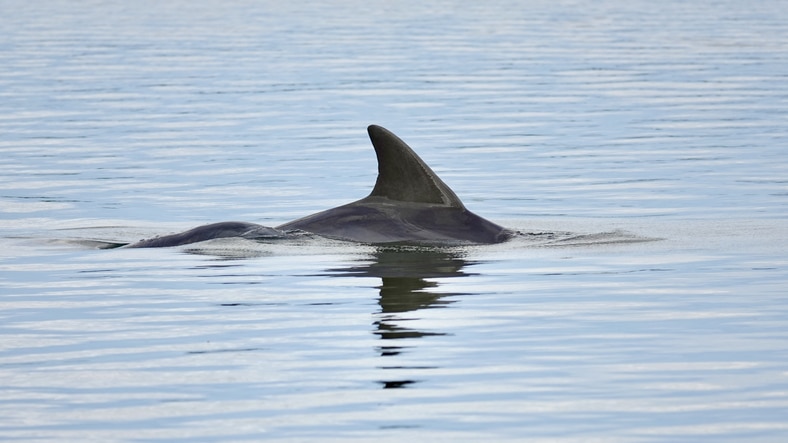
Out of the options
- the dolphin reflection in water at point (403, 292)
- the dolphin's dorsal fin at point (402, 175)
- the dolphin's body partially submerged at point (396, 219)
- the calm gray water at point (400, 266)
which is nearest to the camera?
the calm gray water at point (400, 266)

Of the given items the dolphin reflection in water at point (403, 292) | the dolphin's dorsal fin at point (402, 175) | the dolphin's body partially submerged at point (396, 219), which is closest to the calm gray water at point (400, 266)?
the dolphin reflection in water at point (403, 292)

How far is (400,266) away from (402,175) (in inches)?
55.6

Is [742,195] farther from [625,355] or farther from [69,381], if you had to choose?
[69,381]

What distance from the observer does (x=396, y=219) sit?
15.5 m

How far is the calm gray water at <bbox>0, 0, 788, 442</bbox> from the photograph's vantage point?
9359 mm

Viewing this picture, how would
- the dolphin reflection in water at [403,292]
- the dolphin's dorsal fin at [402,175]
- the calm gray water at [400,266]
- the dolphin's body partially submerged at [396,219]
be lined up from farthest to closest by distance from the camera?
the dolphin's body partially submerged at [396,219] < the dolphin's dorsal fin at [402,175] < the dolphin reflection in water at [403,292] < the calm gray water at [400,266]

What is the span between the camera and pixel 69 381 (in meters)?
10.1

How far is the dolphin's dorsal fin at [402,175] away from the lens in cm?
1513

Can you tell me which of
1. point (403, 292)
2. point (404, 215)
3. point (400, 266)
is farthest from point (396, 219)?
point (403, 292)

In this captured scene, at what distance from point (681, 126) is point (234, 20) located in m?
41.2

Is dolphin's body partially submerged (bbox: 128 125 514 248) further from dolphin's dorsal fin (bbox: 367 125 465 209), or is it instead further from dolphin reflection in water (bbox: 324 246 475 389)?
dolphin reflection in water (bbox: 324 246 475 389)

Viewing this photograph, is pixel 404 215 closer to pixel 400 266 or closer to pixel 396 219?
pixel 396 219

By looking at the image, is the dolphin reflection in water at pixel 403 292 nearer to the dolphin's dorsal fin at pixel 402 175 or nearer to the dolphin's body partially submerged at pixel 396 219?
the dolphin's body partially submerged at pixel 396 219

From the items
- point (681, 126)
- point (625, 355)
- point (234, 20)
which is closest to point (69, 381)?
point (625, 355)
